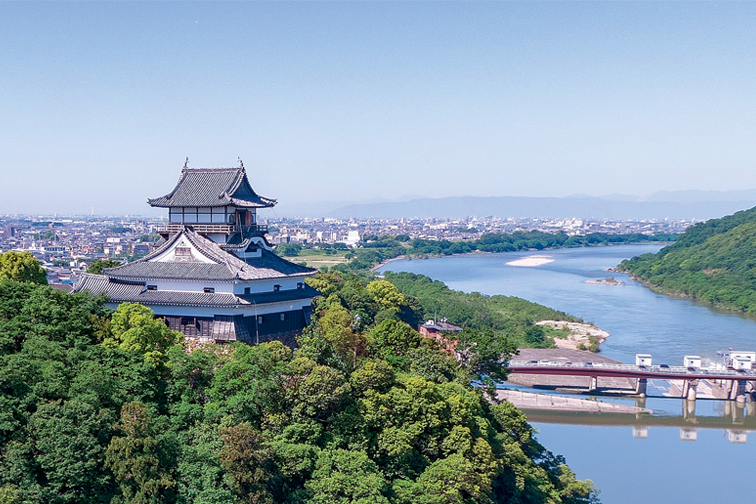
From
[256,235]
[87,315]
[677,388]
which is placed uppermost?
[256,235]

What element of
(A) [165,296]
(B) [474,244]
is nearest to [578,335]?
(A) [165,296]

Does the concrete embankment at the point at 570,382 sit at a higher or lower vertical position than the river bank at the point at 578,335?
lower

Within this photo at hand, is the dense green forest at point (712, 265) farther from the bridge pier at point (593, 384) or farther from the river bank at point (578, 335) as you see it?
the bridge pier at point (593, 384)

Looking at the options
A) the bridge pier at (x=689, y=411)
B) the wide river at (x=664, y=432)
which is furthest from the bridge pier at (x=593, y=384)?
the bridge pier at (x=689, y=411)

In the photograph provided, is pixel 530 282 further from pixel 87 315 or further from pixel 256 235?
pixel 87 315

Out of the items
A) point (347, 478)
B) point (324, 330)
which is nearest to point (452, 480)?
point (347, 478)

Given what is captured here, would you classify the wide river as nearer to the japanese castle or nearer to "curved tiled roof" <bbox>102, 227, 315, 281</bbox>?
the japanese castle

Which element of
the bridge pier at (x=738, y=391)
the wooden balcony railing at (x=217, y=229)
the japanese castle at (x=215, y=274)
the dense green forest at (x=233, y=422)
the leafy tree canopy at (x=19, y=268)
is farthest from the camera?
the bridge pier at (x=738, y=391)
